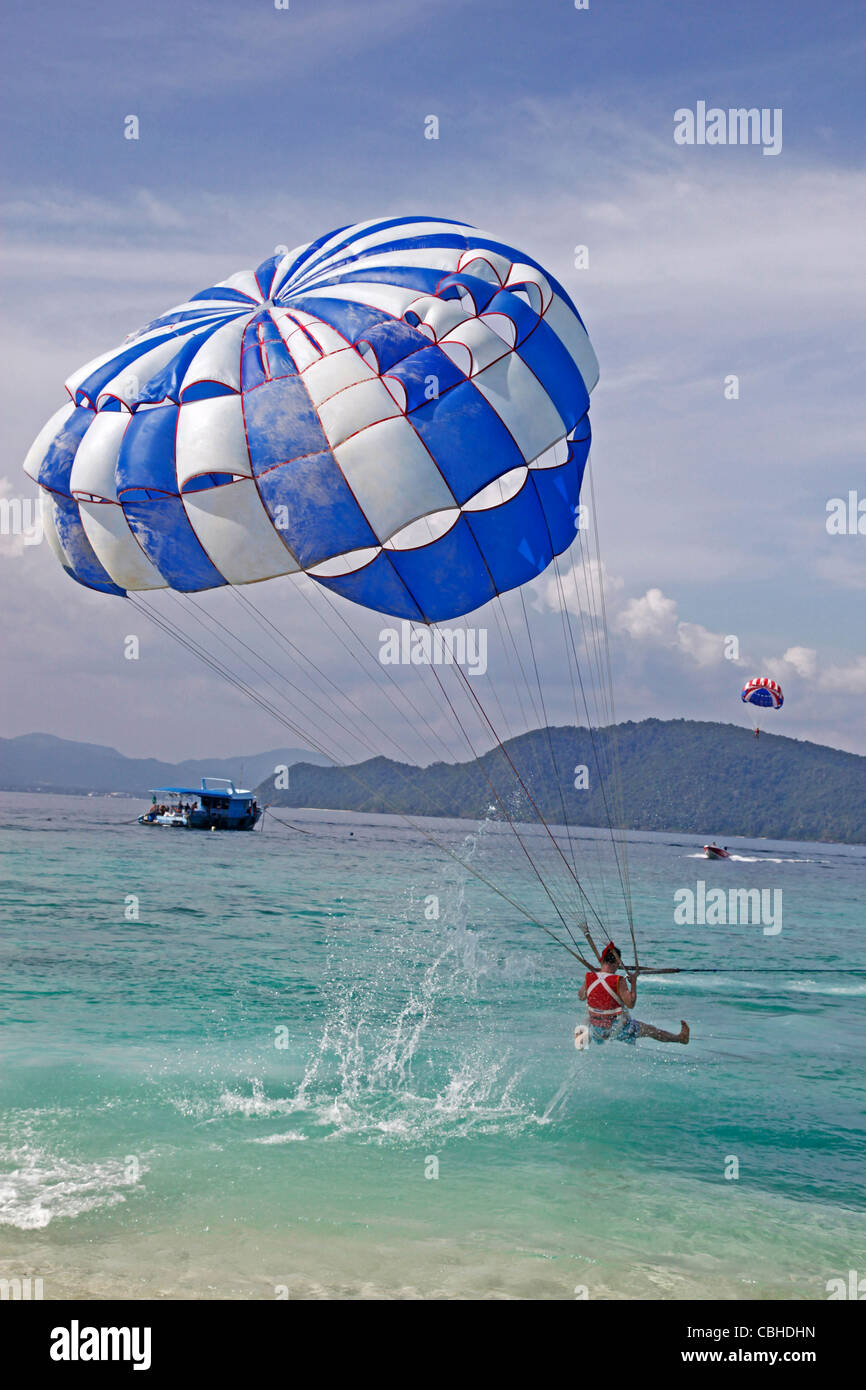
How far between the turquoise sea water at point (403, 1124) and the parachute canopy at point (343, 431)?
5.28m

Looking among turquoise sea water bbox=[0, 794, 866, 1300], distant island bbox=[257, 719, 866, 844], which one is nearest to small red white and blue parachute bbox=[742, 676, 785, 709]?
turquoise sea water bbox=[0, 794, 866, 1300]

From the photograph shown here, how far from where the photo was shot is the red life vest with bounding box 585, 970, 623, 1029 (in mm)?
9656

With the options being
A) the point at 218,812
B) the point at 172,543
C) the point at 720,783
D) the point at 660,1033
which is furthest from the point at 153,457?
the point at 720,783

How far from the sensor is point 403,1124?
37.1 ft

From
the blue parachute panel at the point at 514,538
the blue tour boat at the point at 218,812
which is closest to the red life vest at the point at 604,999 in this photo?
the blue parachute panel at the point at 514,538

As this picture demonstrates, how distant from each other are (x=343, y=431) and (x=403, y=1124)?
713 centimetres

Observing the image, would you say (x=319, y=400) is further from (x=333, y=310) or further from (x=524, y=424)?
(x=524, y=424)

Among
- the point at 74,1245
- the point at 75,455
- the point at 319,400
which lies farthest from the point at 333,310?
the point at 74,1245

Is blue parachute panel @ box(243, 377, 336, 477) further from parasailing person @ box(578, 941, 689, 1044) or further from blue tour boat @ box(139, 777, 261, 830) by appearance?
blue tour boat @ box(139, 777, 261, 830)

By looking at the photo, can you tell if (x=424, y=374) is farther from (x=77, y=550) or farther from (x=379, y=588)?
(x=77, y=550)

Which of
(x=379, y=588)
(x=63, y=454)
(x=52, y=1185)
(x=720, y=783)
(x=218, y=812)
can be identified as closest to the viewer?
(x=52, y=1185)

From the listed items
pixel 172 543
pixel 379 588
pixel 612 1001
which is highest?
pixel 172 543
